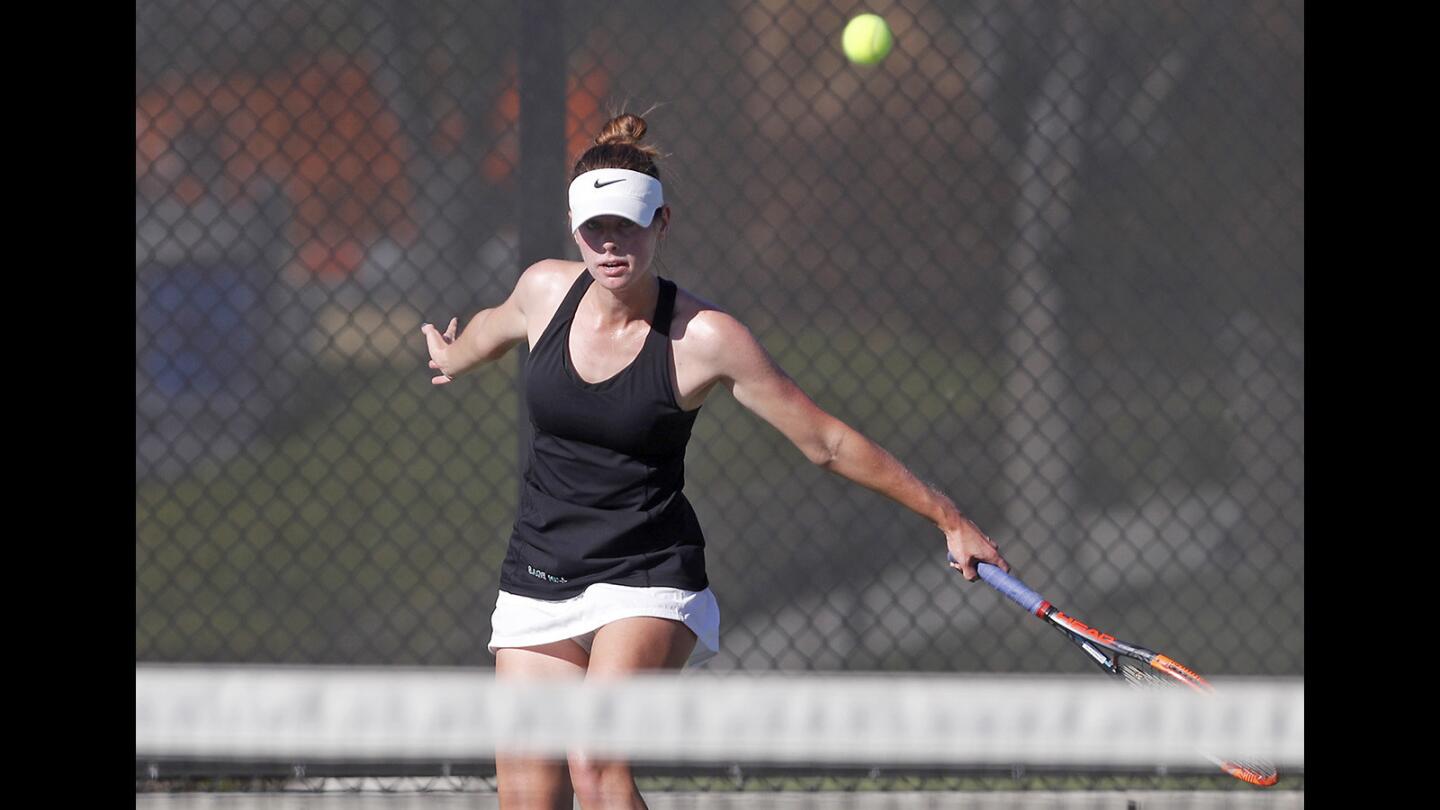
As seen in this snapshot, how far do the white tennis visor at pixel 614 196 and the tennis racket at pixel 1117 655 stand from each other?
0.80m

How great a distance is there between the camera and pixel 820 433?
274cm

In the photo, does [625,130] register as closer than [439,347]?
Yes

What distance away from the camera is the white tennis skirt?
272 cm

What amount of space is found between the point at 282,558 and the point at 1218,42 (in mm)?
3386

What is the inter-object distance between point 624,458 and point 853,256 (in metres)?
1.40

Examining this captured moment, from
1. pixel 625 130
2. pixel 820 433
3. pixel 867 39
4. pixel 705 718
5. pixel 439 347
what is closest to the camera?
pixel 705 718

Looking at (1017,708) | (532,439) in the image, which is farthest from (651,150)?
(1017,708)

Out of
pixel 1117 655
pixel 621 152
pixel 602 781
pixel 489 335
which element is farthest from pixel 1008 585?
pixel 489 335

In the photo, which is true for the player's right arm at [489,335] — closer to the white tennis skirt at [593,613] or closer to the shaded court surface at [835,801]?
the white tennis skirt at [593,613]

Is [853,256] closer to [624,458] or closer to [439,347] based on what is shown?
[439,347]

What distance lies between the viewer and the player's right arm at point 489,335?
9.74 feet

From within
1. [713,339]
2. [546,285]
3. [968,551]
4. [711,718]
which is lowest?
[711,718]

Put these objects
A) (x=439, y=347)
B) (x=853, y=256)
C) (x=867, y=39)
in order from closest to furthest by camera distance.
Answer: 1. (x=439, y=347)
2. (x=867, y=39)
3. (x=853, y=256)

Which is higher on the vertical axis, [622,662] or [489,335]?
[489,335]
